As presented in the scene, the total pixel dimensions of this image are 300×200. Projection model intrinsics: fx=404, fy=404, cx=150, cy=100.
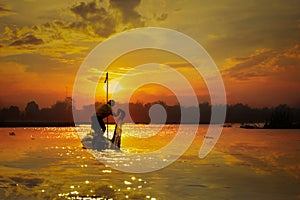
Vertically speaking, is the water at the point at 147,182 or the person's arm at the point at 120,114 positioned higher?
the person's arm at the point at 120,114

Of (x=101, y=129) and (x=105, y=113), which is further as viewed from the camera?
(x=101, y=129)

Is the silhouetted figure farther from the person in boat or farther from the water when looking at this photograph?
the water

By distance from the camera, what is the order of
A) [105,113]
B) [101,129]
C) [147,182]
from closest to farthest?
[147,182] < [105,113] < [101,129]

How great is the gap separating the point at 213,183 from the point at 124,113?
18096mm

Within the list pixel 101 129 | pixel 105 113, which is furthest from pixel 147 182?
pixel 101 129

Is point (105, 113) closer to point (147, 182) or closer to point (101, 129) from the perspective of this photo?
point (101, 129)

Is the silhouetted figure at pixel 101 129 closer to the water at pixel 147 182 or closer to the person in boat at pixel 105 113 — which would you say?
the person in boat at pixel 105 113

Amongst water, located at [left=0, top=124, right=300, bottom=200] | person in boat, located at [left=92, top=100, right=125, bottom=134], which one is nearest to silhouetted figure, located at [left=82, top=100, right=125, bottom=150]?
person in boat, located at [left=92, top=100, right=125, bottom=134]

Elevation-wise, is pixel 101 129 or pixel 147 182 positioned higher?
pixel 101 129

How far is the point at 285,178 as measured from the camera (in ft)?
104

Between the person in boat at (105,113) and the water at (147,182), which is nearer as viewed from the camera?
the water at (147,182)

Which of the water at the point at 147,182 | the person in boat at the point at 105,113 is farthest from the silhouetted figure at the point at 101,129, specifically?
the water at the point at 147,182

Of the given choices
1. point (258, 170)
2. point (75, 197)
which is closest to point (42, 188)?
point (75, 197)

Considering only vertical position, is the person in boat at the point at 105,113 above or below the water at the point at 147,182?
above
